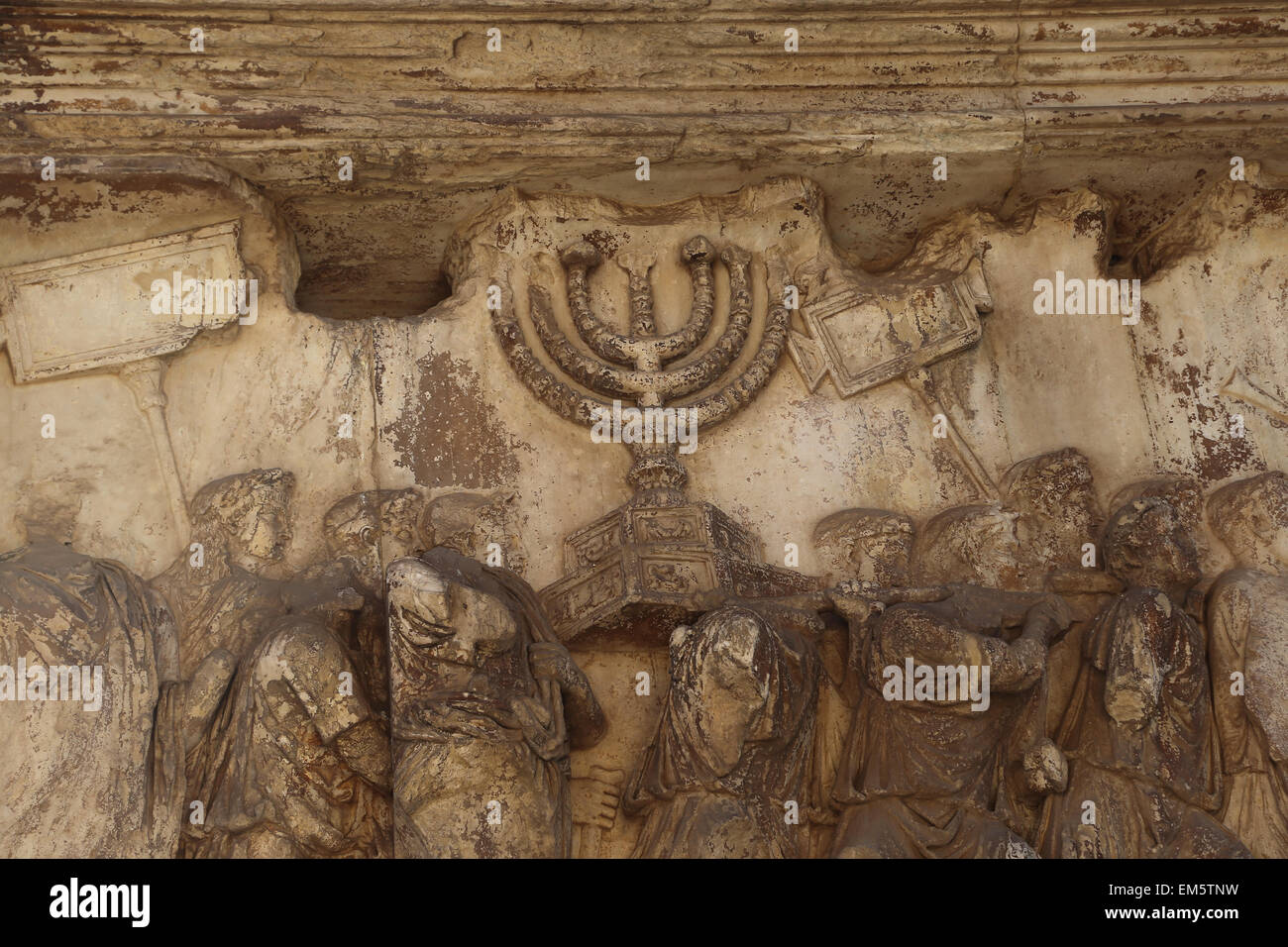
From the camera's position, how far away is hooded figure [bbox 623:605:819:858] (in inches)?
252

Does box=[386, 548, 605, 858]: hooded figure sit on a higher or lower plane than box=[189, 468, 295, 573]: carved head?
lower

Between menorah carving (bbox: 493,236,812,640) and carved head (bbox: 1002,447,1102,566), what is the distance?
83 centimetres

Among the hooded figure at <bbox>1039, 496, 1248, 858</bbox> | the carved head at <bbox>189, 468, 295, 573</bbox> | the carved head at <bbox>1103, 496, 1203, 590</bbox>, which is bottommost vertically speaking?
the hooded figure at <bbox>1039, 496, 1248, 858</bbox>

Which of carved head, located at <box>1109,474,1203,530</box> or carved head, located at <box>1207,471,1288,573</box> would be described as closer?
carved head, located at <box>1207,471,1288,573</box>

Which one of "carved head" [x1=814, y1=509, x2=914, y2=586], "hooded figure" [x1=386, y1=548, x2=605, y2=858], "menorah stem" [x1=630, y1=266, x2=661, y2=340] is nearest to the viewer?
"hooded figure" [x1=386, y1=548, x2=605, y2=858]

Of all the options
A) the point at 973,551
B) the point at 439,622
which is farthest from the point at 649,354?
the point at 439,622

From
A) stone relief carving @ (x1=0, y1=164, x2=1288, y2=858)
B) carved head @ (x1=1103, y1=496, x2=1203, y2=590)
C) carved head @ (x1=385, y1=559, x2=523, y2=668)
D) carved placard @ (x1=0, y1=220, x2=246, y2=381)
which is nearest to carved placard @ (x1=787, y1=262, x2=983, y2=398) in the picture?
stone relief carving @ (x1=0, y1=164, x2=1288, y2=858)

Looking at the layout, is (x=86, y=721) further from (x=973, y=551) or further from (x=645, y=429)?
(x=973, y=551)

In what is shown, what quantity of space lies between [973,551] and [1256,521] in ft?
3.14

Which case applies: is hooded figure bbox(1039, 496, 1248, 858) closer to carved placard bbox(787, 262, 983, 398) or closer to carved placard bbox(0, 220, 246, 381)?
carved placard bbox(787, 262, 983, 398)

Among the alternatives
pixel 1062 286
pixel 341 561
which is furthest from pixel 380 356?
pixel 1062 286

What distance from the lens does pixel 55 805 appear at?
639 cm

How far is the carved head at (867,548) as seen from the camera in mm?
7027

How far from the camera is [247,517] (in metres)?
6.93
